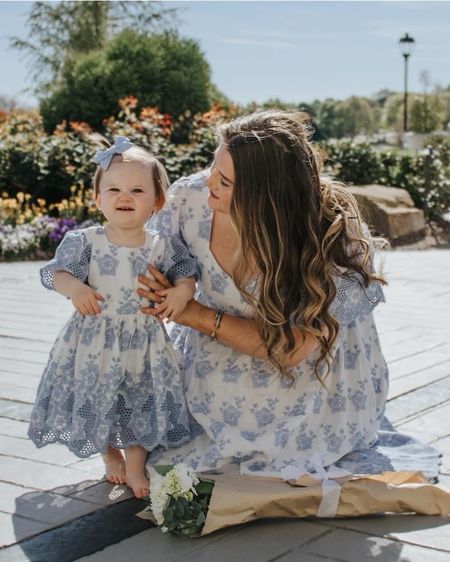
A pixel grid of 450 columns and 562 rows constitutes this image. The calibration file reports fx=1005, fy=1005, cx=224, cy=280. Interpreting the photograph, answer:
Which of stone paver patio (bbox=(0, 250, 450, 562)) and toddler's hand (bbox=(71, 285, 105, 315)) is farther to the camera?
toddler's hand (bbox=(71, 285, 105, 315))

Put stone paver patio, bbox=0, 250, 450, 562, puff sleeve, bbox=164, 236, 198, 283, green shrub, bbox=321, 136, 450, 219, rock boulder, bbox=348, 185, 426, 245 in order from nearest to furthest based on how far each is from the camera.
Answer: stone paver patio, bbox=0, 250, 450, 562 < puff sleeve, bbox=164, 236, 198, 283 < rock boulder, bbox=348, 185, 426, 245 < green shrub, bbox=321, 136, 450, 219

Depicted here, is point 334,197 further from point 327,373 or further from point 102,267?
point 102,267

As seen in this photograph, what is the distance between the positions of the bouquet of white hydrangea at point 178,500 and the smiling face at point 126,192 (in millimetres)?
720

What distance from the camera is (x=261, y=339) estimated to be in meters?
2.80

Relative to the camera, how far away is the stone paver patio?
2.46 metres

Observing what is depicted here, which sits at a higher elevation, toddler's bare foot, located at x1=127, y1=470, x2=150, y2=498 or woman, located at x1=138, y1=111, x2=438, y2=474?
woman, located at x1=138, y1=111, x2=438, y2=474

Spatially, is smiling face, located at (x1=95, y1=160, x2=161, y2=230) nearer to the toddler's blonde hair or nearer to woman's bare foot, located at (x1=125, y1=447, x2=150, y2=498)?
the toddler's blonde hair

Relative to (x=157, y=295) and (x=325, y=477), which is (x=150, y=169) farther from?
(x=325, y=477)

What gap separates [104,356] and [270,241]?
0.59m

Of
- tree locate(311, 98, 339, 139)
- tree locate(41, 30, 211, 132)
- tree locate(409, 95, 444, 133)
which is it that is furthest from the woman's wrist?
tree locate(311, 98, 339, 139)

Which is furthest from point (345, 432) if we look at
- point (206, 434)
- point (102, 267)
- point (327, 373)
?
point (102, 267)

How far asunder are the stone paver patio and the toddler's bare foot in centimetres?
3

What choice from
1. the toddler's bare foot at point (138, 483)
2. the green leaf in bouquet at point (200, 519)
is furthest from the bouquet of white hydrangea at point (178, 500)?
the toddler's bare foot at point (138, 483)

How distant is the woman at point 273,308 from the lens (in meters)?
2.72
